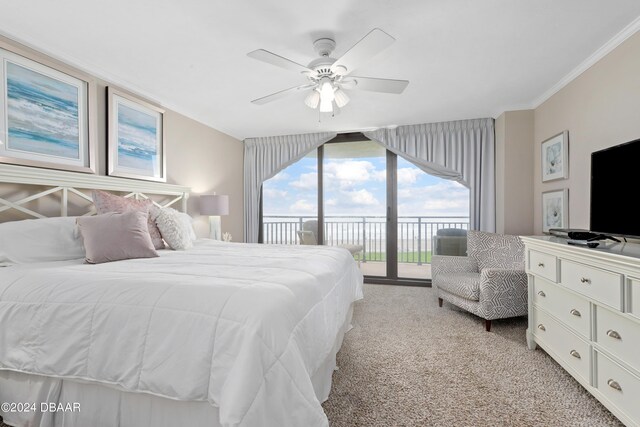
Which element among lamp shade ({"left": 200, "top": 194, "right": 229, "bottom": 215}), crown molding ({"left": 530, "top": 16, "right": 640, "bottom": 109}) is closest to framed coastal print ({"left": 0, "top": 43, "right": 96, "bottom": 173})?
lamp shade ({"left": 200, "top": 194, "right": 229, "bottom": 215})

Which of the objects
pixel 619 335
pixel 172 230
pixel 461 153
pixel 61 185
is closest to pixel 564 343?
pixel 619 335

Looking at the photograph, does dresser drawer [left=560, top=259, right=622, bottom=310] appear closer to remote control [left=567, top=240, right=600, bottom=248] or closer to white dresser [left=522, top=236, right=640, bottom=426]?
white dresser [left=522, top=236, right=640, bottom=426]

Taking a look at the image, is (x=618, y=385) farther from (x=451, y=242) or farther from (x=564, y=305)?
(x=451, y=242)

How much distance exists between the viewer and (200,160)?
161 inches

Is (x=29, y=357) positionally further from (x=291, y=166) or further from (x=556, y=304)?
(x=291, y=166)

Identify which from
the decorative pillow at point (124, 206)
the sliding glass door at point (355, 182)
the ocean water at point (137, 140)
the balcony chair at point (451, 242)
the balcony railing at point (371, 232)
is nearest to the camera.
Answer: the decorative pillow at point (124, 206)

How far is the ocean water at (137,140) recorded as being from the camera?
2955 mm

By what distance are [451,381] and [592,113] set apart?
2.45 m

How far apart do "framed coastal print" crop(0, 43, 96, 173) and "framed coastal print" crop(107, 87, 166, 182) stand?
7.7 inches

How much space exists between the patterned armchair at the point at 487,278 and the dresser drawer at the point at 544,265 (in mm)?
430

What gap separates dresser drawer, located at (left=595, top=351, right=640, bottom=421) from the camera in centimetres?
136

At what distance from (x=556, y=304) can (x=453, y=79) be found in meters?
2.13

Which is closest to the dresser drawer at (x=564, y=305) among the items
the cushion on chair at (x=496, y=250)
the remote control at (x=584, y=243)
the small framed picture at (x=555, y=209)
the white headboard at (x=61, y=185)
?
the remote control at (x=584, y=243)

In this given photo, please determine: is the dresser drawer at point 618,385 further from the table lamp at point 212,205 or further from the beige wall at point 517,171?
the table lamp at point 212,205
